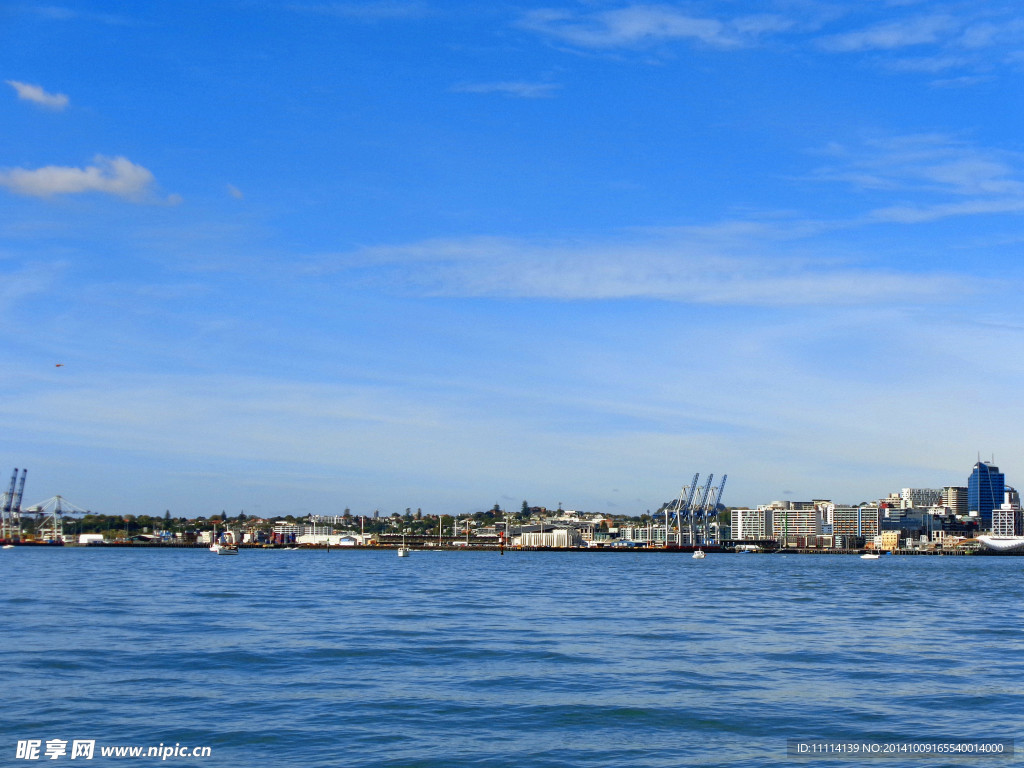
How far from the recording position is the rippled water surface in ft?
64.1

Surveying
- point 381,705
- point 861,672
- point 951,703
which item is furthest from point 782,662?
point 381,705

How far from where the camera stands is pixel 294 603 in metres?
52.7

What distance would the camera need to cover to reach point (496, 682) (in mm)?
26172

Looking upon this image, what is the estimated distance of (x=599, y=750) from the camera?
19141 mm

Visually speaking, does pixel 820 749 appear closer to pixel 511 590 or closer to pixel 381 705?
pixel 381 705

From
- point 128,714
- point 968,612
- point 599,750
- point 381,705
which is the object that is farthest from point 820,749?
point 968,612

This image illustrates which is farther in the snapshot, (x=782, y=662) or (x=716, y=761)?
(x=782, y=662)

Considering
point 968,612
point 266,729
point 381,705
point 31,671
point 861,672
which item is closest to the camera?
point 266,729

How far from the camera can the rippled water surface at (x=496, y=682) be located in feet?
64.1

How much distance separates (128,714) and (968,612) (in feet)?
145

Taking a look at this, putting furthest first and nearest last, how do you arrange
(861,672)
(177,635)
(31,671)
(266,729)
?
(177,635)
(861,672)
(31,671)
(266,729)

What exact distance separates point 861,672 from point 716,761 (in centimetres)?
1178

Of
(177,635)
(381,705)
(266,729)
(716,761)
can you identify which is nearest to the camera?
(716,761)

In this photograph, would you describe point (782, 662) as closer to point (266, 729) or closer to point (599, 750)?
point (599, 750)
